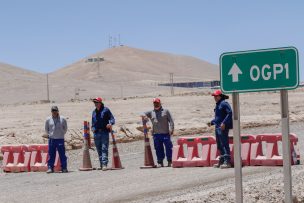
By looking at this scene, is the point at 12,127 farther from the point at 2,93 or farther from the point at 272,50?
the point at 2,93

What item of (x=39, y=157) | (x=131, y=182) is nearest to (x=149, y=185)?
(x=131, y=182)

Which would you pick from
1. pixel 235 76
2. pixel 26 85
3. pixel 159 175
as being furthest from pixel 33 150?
pixel 26 85

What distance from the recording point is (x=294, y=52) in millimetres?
7996

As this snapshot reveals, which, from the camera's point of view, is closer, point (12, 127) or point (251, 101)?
point (12, 127)

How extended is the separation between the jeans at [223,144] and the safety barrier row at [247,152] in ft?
1.05

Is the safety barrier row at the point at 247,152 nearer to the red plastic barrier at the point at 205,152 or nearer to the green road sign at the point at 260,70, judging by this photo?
the red plastic barrier at the point at 205,152

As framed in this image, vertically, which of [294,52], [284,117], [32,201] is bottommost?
[32,201]

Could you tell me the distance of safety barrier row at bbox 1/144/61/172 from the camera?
1962 cm

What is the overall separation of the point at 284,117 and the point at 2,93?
7879 centimetres

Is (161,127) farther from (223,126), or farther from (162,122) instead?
(223,126)

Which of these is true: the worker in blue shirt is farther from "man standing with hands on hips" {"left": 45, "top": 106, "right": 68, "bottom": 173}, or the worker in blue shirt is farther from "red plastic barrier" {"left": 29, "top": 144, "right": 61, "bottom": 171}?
"red plastic barrier" {"left": 29, "top": 144, "right": 61, "bottom": 171}

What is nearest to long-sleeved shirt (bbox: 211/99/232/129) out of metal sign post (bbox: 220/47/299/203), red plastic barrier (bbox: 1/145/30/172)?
red plastic barrier (bbox: 1/145/30/172)

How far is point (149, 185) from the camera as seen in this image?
14680 mm

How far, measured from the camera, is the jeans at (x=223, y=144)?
55.5 ft
